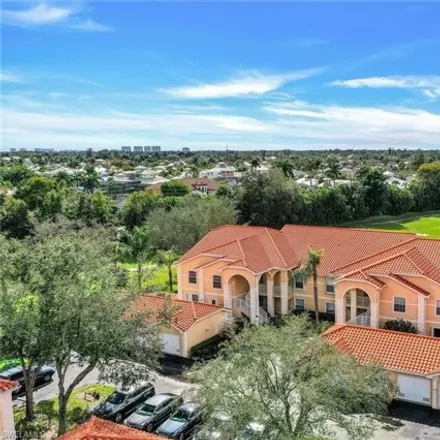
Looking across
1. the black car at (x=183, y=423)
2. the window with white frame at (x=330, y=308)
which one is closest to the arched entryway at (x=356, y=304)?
the window with white frame at (x=330, y=308)

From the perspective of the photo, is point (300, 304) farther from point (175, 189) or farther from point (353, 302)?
point (175, 189)

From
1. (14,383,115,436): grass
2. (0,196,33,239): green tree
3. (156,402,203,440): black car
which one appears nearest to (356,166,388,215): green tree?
(0,196,33,239): green tree

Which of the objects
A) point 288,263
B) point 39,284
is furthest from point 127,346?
point 288,263

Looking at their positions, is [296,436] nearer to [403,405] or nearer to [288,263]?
[403,405]

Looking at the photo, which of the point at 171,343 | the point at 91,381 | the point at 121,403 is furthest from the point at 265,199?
the point at 121,403

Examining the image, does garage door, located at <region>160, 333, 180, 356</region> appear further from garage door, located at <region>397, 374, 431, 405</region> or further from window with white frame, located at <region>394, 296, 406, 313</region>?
window with white frame, located at <region>394, 296, 406, 313</region>
